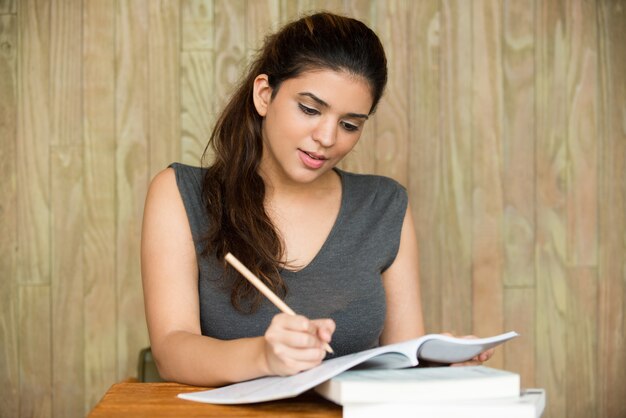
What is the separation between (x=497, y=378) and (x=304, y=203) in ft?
3.02

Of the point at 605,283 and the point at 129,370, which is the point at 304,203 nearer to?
the point at 129,370

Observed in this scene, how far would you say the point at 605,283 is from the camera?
2.69 metres

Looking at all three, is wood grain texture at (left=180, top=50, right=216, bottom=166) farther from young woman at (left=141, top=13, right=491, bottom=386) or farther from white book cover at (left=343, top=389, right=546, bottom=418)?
white book cover at (left=343, top=389, right=546, bottom=418)

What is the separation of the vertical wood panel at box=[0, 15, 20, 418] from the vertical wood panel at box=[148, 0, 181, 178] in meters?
0.42

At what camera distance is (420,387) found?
3.05ft

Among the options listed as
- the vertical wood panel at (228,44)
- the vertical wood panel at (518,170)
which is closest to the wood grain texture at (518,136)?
the vertical wood panel at (518,170)

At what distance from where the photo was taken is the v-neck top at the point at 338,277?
62.7 inches

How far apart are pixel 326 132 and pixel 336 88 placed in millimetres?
94

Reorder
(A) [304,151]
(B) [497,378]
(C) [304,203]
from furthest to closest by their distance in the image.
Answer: (C) [304,203], (A) [304,151], (B) [497,378]

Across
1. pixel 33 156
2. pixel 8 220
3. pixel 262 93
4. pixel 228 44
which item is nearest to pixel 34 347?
pixel 8 220

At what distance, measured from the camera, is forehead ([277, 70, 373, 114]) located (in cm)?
156

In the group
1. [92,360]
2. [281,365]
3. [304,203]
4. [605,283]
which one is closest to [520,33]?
[605,283]

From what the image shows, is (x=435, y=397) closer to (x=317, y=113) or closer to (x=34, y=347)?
(x=317, y=113)

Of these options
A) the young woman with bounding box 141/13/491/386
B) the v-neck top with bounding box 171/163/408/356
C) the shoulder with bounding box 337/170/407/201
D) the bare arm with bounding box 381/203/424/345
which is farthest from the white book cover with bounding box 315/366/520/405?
the shoulder with bounding box 337/170/407/201
